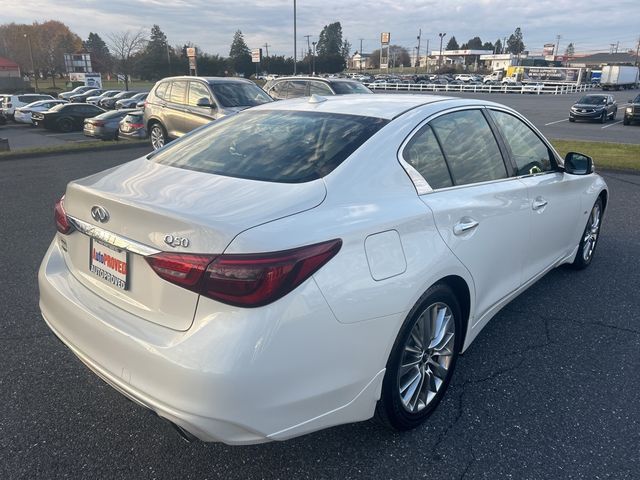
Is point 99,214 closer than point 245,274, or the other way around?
point 245,274

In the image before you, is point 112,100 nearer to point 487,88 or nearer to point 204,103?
point 204,103

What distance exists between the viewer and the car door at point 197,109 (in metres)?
10.7

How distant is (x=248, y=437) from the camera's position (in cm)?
188

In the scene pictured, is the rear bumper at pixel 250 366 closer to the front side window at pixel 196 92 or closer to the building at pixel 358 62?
the front side window at pixel 196 92

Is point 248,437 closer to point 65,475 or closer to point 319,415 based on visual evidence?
point 319,415

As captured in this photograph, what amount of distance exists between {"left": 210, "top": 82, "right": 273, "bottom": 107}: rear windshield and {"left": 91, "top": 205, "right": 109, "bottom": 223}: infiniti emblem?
888cm

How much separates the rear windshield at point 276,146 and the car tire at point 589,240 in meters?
3.03

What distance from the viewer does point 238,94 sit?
1112 centimetres

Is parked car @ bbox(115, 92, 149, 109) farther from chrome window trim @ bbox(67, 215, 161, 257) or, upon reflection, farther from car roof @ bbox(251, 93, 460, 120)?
chrome window trim @ bbox(67, 215, 161, 257)

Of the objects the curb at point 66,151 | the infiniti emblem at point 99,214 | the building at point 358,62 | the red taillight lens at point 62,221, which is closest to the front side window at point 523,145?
the infiniti emblem at point 99,214

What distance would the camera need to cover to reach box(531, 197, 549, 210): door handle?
3.41 m

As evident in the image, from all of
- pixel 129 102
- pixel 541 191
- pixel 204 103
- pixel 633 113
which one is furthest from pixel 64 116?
pixel 633 113

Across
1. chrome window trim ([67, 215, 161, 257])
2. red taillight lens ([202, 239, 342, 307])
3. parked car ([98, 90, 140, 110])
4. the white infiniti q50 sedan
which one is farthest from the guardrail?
red taillight lens ([202, 239, 342, 307])

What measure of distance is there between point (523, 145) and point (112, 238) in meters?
2.93
